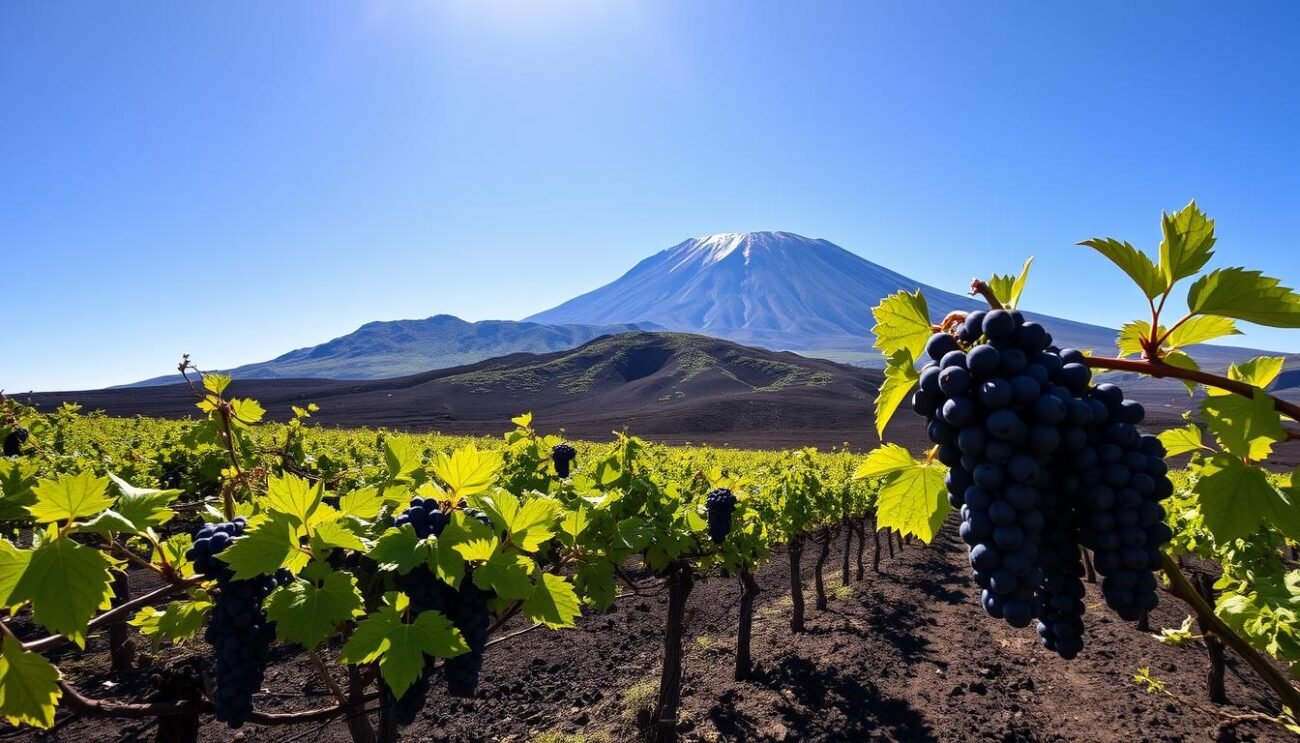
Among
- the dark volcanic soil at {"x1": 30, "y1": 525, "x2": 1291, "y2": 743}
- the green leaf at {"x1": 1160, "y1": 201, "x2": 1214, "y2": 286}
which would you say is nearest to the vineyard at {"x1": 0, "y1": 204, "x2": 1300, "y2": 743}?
the green leaf at {"x1": 1160, "y1": 201, "x2": 1214, "y2": 286}

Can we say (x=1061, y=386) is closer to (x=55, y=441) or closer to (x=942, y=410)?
(x=942, y=410)

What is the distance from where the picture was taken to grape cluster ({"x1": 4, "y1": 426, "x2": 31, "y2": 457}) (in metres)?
5.75

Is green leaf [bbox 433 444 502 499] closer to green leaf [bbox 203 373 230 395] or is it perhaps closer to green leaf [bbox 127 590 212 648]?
green leaf [bbox 127 590 212 648]

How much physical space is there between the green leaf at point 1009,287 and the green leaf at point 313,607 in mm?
1983

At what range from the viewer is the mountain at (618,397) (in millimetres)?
54281

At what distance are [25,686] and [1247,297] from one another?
313 cm

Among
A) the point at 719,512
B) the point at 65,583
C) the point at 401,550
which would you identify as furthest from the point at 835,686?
the point at 65,583

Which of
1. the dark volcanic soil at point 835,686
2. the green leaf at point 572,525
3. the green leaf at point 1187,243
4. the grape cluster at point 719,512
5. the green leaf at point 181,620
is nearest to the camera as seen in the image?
the green leaf at point 1187,243

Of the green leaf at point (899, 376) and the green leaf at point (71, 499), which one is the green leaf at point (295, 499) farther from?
the green leaf at point (899, 376)

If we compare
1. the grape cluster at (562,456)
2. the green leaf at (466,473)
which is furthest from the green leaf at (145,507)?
the grape cluster at (562,456)

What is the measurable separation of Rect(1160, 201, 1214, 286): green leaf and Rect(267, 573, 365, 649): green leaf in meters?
2.25

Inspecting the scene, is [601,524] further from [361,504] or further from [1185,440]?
[1185,440]

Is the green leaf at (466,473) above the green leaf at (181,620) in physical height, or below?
above

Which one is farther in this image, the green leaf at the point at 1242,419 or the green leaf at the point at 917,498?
the green leaf at the point at 917,498
